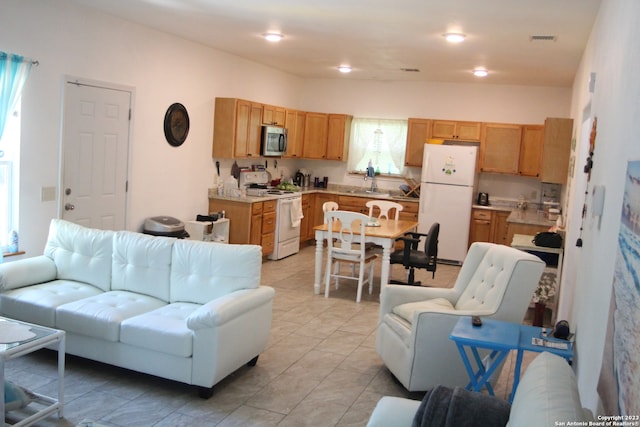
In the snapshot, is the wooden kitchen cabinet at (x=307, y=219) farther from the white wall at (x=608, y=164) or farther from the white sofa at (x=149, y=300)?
the white wall at (x=608, y=164)

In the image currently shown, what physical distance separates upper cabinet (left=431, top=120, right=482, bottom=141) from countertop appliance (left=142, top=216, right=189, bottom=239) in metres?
4.50

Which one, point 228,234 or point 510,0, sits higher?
point 510,0

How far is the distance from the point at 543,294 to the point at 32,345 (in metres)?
4.32

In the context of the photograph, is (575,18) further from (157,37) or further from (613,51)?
(157,37)

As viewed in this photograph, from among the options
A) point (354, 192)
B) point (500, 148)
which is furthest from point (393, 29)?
point (354, 192)

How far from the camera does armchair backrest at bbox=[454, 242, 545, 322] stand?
148 inches

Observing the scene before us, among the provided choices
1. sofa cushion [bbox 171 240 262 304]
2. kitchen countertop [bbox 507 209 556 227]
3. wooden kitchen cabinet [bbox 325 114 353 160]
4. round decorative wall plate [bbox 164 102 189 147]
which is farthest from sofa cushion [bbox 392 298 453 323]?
wooden kitchen cabinet [bbox 325 114 353 160]

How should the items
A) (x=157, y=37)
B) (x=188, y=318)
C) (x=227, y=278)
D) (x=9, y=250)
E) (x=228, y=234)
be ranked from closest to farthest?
(x=188, y=318)
(x=227, y=278)
(x=9, y=250)
(x=157, y=37)
(x=228, y=234)

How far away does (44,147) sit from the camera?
5137 mm

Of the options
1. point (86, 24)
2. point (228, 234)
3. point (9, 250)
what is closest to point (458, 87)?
point (228, 234)

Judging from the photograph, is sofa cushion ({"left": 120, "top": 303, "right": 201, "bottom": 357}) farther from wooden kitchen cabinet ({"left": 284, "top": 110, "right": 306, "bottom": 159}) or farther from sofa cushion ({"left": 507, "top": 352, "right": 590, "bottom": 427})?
wooden kitchen cabinet ({"left": 284, "top": 110, "right": 306, "bottom": 159})

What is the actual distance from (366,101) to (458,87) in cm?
154

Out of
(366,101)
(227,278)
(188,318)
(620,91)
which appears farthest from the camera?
(366,101)

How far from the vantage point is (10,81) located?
4.62m
